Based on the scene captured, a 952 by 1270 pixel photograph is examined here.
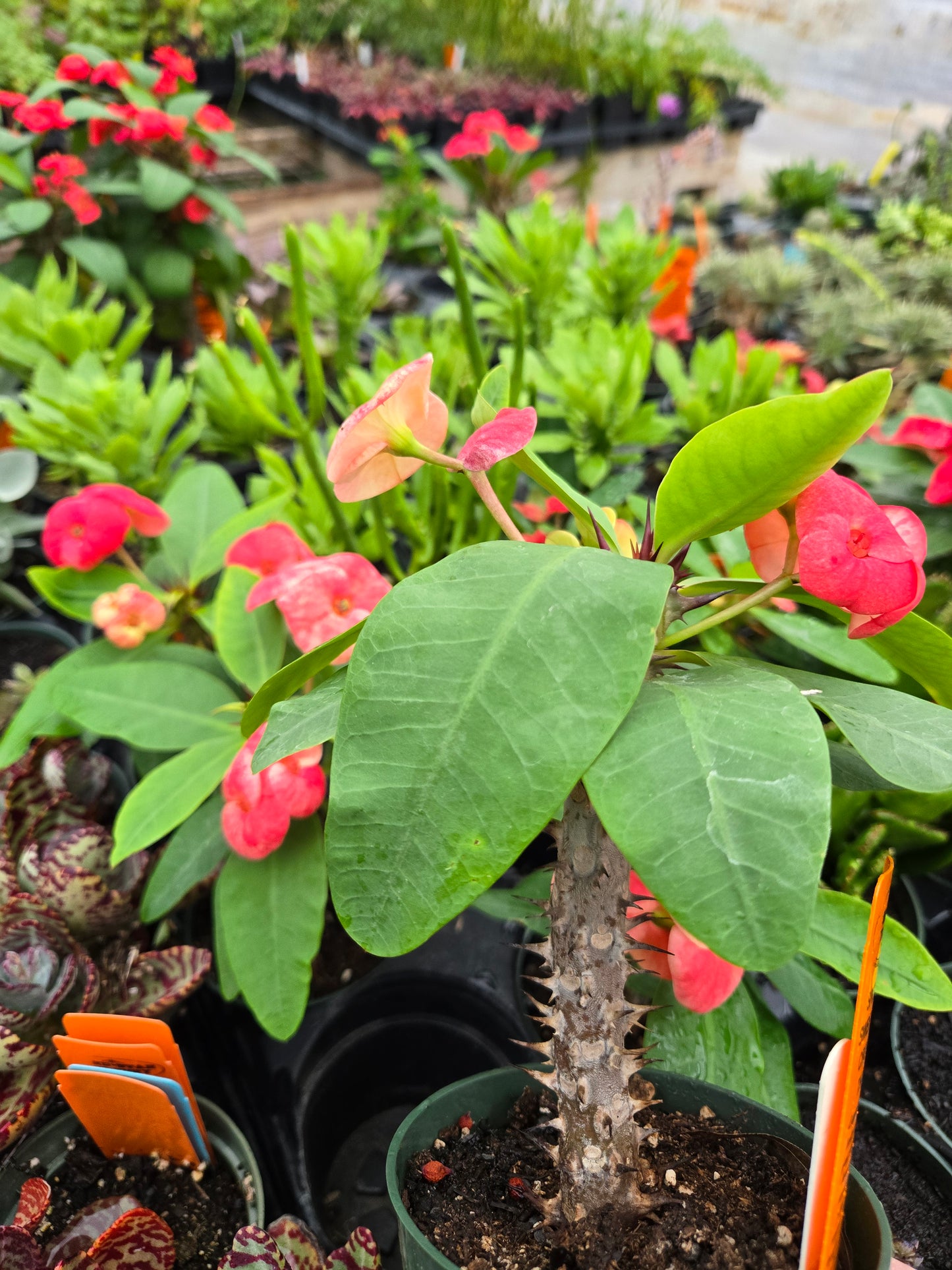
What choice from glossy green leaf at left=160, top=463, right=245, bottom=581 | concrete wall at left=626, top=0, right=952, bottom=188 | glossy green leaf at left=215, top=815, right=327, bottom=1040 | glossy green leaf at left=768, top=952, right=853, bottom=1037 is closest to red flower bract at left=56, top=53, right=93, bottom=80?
glossy green leaf at left=160, top=463, right=245, bottom=581

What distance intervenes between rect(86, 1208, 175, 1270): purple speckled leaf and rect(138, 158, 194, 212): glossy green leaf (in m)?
1.87

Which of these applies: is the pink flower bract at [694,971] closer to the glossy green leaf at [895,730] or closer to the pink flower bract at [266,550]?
the glossy green leaf at [895,730]

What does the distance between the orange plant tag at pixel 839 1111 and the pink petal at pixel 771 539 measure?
6.4 inches

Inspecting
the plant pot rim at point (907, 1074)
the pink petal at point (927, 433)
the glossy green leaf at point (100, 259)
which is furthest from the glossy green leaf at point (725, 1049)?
the glossy green leaf at point (100, 259)

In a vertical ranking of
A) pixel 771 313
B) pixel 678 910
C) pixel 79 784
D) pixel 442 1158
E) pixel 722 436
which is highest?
pixel 722 436

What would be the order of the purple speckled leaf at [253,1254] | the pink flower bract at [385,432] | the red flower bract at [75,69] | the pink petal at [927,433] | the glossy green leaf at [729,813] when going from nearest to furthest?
the glossy green leaf at [729,813] < the pink flower bract at [385,432] < the purple speckled leaf at [253,1254] < the pink petal at [927,433] < the red flower bract at [75,69]

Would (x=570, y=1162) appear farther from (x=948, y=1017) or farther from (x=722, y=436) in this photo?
(x=948, y=1017)

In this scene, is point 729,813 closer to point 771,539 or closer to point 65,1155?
point 771,539

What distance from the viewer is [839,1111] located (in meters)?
0.39

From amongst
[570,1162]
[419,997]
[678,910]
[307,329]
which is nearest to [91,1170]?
[419,997]

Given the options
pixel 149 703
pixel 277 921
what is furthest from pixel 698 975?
pixel 149 703

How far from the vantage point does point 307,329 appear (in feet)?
2.93

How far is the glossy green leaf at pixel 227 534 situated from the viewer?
1010mm

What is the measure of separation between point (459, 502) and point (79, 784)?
58cm
